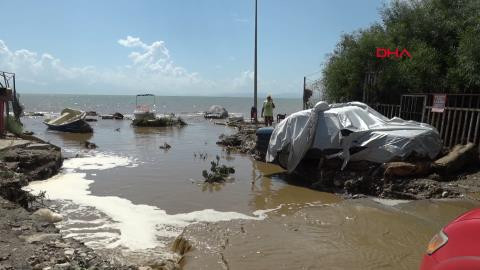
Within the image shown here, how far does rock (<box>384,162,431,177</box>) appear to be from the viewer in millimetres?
8773

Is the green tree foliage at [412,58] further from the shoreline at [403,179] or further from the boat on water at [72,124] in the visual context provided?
the boat on water at [72,124]

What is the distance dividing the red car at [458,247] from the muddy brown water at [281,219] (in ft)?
8.39

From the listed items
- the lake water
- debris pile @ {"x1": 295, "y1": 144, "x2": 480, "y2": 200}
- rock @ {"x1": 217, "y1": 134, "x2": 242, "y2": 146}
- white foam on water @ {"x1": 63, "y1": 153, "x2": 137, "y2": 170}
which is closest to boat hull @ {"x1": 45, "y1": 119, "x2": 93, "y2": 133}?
rock @ {"x1": 217, "y1": 134, "x2": 242, "y2": 146}

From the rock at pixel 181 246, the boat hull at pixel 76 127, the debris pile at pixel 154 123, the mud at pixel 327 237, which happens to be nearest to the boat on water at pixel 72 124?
the boat hull at pixel 76 127

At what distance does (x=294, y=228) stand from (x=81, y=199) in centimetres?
454

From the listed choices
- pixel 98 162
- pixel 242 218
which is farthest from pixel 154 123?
pixel 242 218

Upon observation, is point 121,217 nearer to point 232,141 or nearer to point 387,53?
point 232,141

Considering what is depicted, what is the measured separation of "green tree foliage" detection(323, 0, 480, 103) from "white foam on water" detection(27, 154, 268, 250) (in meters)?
8.34

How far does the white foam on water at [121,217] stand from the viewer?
20.7ft

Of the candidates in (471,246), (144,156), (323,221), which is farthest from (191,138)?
(471,246)

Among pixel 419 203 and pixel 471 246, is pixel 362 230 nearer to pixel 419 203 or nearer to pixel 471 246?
pixel 419 203

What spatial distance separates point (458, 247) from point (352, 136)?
23.6 ft

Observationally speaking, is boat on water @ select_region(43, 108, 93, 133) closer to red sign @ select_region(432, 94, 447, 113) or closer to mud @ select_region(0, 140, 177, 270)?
mud @ select_region(0, 140, 177, 270)

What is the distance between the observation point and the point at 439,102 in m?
11.2
